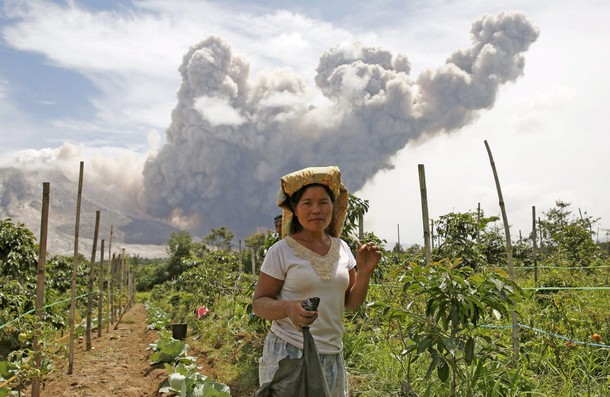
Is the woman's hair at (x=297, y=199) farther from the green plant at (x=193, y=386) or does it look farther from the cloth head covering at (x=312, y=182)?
the green plant at (x=193, y=386)

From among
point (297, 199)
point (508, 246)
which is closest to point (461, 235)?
point (508, 246)

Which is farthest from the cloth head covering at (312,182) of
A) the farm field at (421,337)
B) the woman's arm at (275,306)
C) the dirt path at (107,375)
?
the dirt path at (107,375)

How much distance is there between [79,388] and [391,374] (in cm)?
400

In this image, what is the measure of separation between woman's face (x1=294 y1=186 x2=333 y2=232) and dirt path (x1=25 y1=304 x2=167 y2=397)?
10.7 feet

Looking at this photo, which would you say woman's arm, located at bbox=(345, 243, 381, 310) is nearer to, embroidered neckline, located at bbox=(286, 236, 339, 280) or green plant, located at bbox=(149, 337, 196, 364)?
embroidered neckline, located at bbox=(286, 236, 339, 280)

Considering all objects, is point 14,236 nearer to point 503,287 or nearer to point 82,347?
point 82,347

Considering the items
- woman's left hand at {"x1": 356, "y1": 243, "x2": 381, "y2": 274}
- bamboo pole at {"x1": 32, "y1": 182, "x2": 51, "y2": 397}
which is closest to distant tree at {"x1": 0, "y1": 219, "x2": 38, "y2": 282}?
bamboo pole at {"x1": 32, "y1": 182, "x2": 51, "y2": 397}

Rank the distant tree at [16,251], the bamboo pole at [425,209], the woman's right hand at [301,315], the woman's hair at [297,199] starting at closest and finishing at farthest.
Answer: the woman's right hand at [301,315]
the woman's hair at [297,199]
the bamboo pole at [425,209]
the distant tree at [16,251]

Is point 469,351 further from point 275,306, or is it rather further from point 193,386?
point 193,386

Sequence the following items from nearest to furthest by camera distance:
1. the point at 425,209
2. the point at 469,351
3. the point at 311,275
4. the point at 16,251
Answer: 1. the point at 311,275
2. the point at 469,351
3. the point at 425,209
4. the point at 16,251

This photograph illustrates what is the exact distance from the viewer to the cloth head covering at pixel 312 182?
6.49 feet

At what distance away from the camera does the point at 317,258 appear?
1.95 metres

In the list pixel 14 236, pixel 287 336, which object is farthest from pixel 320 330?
pixel 14 236

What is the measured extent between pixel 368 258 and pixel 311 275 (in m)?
0.28
